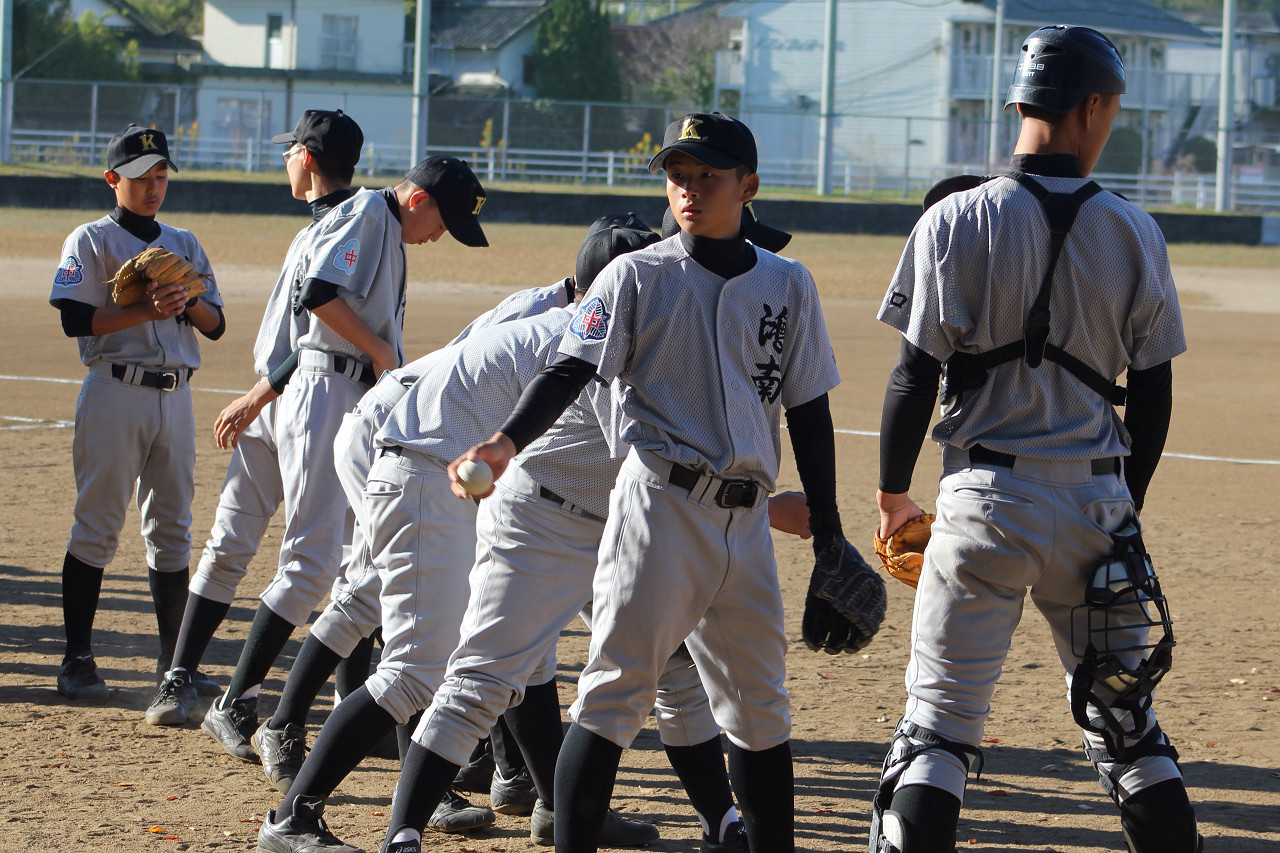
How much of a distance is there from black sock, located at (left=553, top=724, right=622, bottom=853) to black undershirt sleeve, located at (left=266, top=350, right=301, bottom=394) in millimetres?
1959

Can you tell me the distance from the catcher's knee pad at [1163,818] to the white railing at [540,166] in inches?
1271

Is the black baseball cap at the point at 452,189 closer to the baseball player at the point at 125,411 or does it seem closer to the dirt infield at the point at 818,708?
the baseball player at the point at 125,411

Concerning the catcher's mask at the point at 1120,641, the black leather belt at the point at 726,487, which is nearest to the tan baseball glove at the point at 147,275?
the black leather belt at the point at 726,487

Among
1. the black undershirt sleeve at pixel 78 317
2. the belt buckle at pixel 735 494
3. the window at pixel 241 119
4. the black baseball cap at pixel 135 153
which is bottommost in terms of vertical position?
the belt buckle at pixel 735 494

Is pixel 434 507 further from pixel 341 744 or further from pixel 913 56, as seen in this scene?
pixel 913 56

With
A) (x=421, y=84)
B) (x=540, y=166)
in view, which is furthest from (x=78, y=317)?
(x=540, y=166)

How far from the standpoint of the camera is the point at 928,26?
5300 centimetres

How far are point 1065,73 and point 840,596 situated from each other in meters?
1.29

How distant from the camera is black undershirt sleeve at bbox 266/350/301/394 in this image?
4.50 meters

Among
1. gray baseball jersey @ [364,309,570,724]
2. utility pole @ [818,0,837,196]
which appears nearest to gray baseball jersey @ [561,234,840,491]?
gray baseball jersey @ [364,309,570,724]

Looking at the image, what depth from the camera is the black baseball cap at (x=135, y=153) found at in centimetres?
511

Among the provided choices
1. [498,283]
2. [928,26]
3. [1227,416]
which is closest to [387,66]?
[928,26]

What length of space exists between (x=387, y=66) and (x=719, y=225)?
180 ft

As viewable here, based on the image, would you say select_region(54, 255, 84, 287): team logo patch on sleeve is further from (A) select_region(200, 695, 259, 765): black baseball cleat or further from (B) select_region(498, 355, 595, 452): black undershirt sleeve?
(B) select_region(498, 355, 595, 452): black undershirt sleeve
